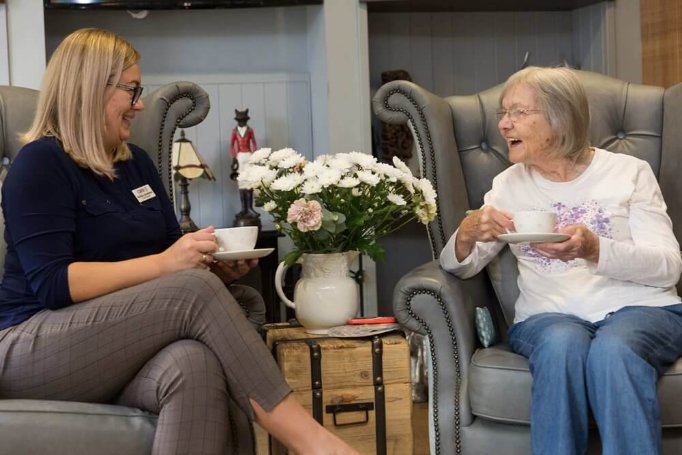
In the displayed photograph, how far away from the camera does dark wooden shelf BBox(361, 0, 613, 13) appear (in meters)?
4.08

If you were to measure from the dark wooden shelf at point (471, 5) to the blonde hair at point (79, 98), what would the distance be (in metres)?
2.04

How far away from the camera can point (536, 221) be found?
2.02 m

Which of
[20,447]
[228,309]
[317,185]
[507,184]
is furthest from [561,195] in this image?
[20,447]

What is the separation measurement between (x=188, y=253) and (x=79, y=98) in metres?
0.41

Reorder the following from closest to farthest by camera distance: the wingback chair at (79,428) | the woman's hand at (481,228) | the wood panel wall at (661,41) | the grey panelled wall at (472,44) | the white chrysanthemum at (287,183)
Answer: the wingback chair at (79,428) < the woman's hand at (481,228) < the white chrysanthemum at (287,183) < the wood panel wall at (661,41) < the grey panelled wall at (472,44)

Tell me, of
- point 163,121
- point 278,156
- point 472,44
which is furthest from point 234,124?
point 278,156

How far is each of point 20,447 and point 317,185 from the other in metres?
0.85

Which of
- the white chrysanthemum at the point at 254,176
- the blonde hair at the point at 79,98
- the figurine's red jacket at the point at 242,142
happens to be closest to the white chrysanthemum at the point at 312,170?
the white chrysanthemum at the point at 254,176

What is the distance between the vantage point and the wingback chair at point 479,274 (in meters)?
2.08

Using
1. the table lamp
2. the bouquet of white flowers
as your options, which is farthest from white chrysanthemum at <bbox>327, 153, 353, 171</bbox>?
the table lamp

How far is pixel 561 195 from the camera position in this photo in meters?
2.31

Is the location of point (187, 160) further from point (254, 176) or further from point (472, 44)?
point (254, 176)

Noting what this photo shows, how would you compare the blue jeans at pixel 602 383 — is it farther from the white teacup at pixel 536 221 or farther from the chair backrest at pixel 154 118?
the chair backrest at pixel 154 118

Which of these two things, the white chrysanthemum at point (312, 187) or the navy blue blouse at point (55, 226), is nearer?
the navy blue blouse at point (55, 226)
